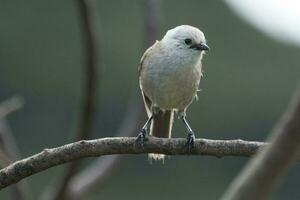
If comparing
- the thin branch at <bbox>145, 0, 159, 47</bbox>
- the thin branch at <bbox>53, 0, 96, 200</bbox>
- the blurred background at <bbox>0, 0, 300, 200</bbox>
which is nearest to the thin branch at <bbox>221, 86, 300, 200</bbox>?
the thin branch at <bbox>53, 0, 96, 200</bbox>

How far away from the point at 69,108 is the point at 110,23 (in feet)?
6.68

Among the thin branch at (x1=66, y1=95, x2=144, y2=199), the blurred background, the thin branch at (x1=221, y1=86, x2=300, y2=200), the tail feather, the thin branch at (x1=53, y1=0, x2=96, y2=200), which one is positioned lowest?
the blurred background

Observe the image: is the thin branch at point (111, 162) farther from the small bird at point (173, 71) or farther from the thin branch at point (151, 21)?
the small bird at point (173, 71)

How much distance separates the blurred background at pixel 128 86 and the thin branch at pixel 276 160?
7155mm

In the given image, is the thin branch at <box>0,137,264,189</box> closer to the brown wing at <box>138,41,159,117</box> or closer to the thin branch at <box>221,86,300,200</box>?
the thin branch at <box>221,86,300,200</box>

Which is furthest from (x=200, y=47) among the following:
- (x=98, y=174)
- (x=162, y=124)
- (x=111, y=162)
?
(x=98, y=174)

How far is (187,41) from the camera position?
4.28m

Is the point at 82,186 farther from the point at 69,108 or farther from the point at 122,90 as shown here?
the point at 122,90

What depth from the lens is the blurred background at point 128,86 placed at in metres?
9.57

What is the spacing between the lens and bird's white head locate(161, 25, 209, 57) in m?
4.21

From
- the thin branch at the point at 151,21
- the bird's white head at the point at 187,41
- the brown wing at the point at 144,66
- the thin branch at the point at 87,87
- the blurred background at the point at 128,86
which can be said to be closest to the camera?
the thin branch at the point at 87,87

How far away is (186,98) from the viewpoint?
167 inches

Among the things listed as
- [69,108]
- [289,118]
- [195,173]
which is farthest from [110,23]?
[289,118]

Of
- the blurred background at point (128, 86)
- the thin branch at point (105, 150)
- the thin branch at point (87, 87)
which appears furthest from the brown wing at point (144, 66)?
the blurred background at point (128, 86)
